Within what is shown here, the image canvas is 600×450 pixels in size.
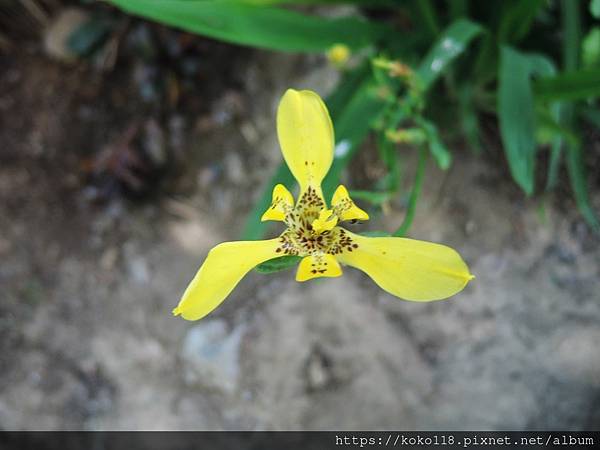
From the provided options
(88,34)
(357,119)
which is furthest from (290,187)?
(88,34)

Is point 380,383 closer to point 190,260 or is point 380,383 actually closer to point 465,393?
point 465,393

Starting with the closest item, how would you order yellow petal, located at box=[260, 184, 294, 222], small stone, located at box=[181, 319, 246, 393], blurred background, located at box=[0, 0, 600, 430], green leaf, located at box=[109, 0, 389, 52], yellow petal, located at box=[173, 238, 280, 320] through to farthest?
yellow petal, located at box=[173, 238, 280, 320]
yellow petal, located at box=[260, 184, 294, 222]
green leaf, located at box=[109, 0, 389, 52]
blurred background, located at box=[0, 0, 600, 430]
small stone, located at box=[181, 319, 246, 393]

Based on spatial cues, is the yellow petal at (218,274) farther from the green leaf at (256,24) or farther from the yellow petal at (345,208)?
the green leaf at (256,24)

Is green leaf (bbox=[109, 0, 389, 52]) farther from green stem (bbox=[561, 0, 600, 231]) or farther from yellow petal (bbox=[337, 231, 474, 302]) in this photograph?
yellow petal (bbox=[337, 231, 474, 302])

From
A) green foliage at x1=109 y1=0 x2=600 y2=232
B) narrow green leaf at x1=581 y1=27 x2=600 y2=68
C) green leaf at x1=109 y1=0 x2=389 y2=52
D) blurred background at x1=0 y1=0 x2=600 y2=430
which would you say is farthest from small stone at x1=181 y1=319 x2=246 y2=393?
narrow green leaf at x1=581 y1=27 x2=600 y2=68

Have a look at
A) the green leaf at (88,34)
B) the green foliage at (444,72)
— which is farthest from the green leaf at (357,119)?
the green leaf at (88,34)

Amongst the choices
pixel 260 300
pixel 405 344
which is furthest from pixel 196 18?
pixel 405 344

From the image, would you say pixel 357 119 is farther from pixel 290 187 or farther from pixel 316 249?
pixel 316 249
